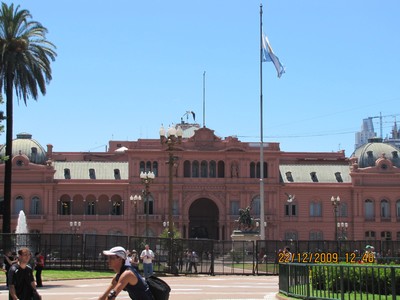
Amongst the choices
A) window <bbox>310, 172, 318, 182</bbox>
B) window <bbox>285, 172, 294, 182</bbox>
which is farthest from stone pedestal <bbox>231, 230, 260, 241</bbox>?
window <bbox>310, 172, 318, 182</bbox>

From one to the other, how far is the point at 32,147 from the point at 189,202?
2033 cm

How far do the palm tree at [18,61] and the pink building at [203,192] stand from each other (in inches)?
1603

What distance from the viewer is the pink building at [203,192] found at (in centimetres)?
9438

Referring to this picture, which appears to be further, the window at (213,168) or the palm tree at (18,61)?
the window at (213,168)

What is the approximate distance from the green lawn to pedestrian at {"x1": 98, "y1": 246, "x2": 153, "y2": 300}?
2506cm

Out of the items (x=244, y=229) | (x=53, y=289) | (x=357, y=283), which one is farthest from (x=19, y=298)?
(x=244, y=229)

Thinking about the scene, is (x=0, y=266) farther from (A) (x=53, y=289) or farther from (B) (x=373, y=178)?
(B) (x=373, y=178)

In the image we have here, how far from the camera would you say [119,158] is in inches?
4232

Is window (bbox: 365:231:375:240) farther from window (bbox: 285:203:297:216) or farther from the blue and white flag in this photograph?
the blue and white flag

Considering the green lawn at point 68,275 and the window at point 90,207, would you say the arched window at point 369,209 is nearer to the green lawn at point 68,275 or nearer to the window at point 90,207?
the window at point 90,207

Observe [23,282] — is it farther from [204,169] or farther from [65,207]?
[65,207]

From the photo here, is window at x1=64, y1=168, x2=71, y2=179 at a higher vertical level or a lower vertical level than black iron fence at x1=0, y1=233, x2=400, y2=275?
higher

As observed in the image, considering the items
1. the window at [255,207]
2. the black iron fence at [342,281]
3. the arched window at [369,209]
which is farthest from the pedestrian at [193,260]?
the arched window at [369,209]

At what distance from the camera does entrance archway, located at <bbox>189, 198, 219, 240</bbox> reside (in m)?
98.0
